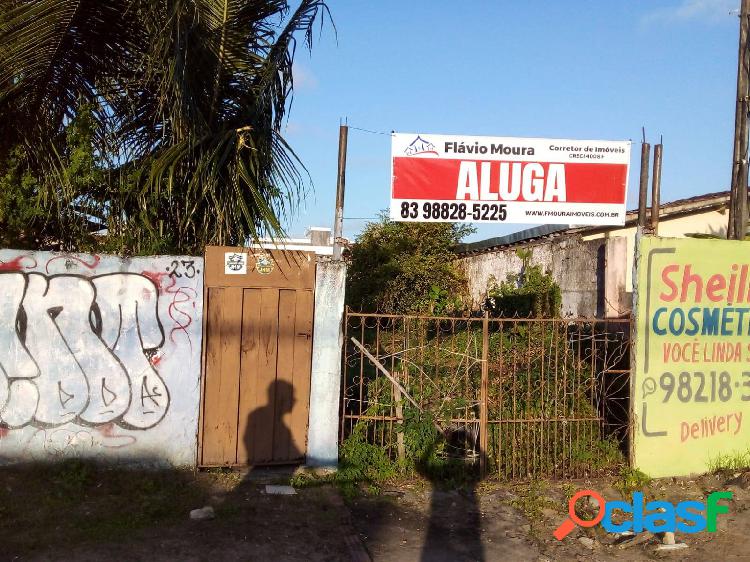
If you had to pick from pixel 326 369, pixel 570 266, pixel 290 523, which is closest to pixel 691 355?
pixel 326 369

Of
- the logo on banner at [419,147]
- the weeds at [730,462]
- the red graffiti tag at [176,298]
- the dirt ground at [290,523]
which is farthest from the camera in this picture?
the logo on banner at [419,147]

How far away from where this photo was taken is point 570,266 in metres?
14.2

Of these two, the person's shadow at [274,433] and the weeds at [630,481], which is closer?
the person's shadow at [274,433]

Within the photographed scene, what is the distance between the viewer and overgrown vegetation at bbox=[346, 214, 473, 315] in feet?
59.0

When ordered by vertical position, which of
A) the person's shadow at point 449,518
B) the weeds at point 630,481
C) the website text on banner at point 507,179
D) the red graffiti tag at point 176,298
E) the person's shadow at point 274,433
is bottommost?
the person's shadow at point 449,518

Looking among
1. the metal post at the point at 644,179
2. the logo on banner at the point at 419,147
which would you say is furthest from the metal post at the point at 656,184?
the logo on banner at the point at 419,147

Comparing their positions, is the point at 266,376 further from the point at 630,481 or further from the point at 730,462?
the point at 730,462

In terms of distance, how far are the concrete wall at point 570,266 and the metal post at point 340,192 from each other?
7216mm

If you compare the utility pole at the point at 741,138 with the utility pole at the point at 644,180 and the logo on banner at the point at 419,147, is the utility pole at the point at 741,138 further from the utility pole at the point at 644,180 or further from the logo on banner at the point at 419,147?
the logo on banner at the point at 419,147

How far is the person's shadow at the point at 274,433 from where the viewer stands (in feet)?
22.2

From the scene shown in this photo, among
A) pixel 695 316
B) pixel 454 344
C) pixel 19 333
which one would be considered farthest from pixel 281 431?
pixel 695 316

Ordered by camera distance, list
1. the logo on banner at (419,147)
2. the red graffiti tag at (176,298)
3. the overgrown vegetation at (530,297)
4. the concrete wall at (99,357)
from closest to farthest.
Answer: the concrete wall at (99,357) → the red graffiti tag at (176,298) → the logo on banner at (419,147) → the overgrown vegetation at (530,297)

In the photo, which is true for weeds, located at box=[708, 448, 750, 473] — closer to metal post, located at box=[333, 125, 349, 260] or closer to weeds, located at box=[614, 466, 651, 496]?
weeds, located at box=[614, 466, 651, 496]

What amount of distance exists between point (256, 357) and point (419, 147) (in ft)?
9.91
